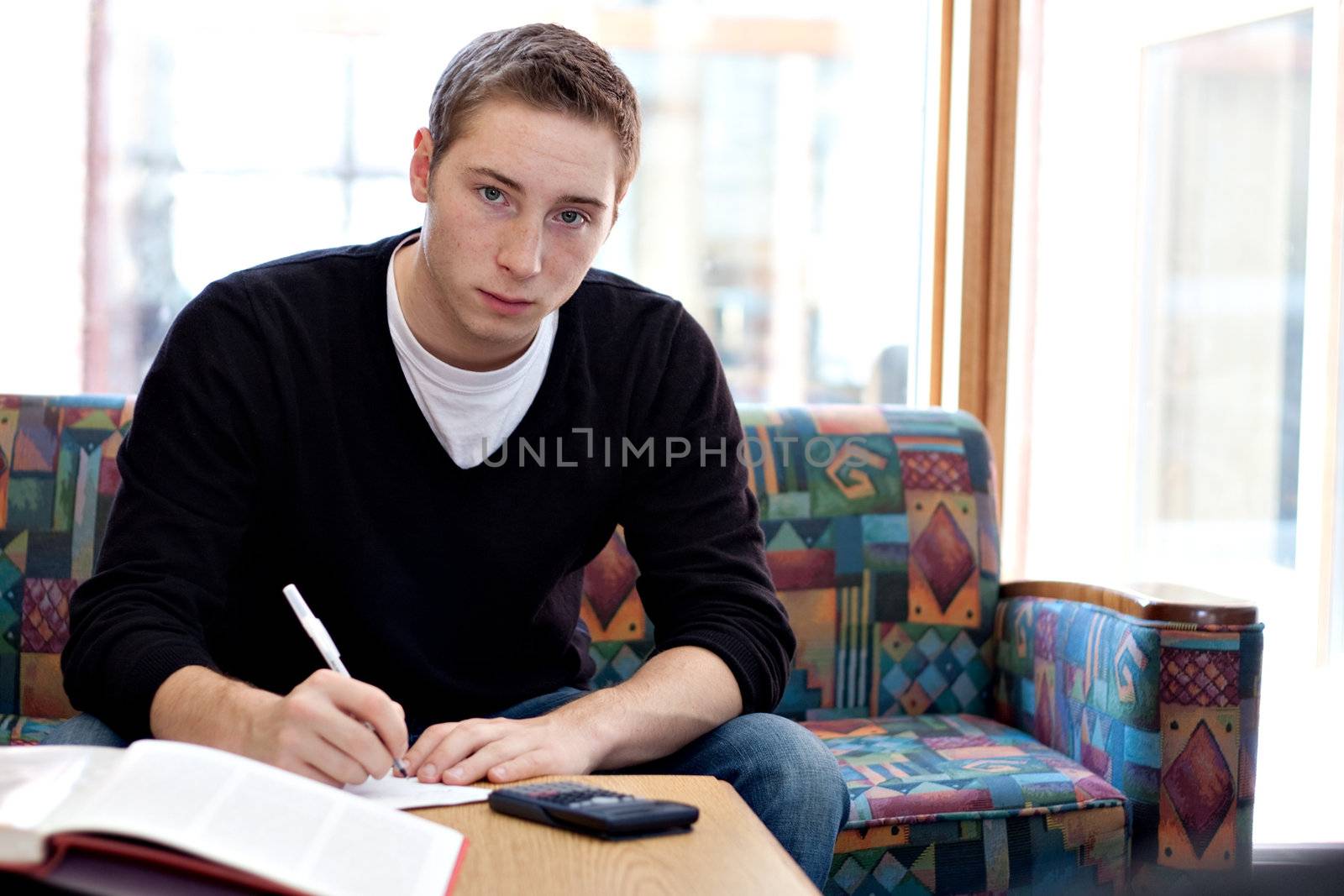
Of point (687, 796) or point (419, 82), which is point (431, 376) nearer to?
point (687, 796)

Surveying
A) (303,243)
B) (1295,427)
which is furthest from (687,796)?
(1295,427)

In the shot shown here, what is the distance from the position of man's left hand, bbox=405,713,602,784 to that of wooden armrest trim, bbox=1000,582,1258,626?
34.1 inches

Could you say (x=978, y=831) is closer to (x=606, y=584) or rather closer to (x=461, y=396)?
(x=606, y=584)

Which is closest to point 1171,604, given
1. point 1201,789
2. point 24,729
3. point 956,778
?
point 1201,789

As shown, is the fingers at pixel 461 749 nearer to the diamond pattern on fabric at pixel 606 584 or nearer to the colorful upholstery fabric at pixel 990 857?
the colorful upholstery fabric at pixel 990 857

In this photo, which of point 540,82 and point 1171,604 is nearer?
point 540,82

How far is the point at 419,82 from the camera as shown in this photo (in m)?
2.38

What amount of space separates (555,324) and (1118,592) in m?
0.86

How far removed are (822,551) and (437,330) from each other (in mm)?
865

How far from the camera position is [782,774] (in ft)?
3.90

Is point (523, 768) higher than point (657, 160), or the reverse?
point (657, 160)

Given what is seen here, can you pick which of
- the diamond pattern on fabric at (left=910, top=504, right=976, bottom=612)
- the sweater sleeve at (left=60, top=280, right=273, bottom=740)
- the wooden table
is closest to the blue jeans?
the sweater sleeve at (left=60, top=280, right=273, bottom=740)

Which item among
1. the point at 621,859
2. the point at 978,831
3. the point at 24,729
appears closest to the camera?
the point at 621,859

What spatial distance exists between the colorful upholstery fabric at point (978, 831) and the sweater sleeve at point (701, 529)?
11.8 inches
